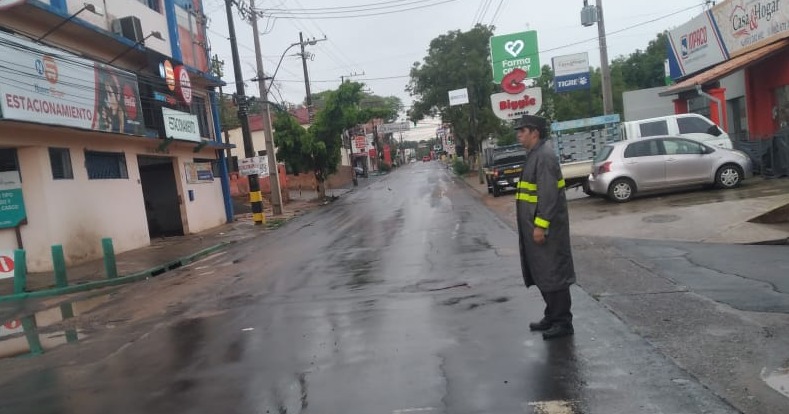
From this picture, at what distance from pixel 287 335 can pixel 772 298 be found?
16.3 feet

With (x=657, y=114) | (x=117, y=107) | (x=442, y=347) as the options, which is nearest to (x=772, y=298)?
(x=442, y=347)

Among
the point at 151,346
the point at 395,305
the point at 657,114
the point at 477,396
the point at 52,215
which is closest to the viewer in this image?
the point at 477,396

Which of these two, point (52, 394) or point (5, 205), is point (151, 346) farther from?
point (5, 205)

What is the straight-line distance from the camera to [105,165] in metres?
18.9

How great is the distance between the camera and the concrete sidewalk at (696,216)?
34.1 ft

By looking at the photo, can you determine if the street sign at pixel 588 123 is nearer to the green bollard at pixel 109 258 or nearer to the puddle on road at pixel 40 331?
the green bollard at pixel 109 258

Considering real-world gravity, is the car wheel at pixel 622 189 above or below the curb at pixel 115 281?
above

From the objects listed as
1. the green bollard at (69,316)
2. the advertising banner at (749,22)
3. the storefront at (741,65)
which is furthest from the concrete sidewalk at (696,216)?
the green bollard at (69,316)

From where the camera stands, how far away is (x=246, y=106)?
2564 cm

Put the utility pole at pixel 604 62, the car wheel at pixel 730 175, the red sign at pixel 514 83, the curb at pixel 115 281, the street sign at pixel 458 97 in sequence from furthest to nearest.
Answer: the street sign at pixel 458 97 → the utility pole at pixel 604 62 → the red sign at pixel 514 83 → the car wheel at pixel 730 175 → the curb at pixel 115 281

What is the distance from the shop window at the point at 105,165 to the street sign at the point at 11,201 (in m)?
2.48

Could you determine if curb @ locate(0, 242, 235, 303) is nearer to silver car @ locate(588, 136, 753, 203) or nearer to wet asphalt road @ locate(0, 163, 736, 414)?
wet asphalt road @ locate(0, 163, 736, 414)

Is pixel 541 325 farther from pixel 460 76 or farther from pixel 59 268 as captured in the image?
pixel 460 76

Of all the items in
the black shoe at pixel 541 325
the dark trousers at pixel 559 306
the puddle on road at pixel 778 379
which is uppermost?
the dark trousers at pixel 559 306
